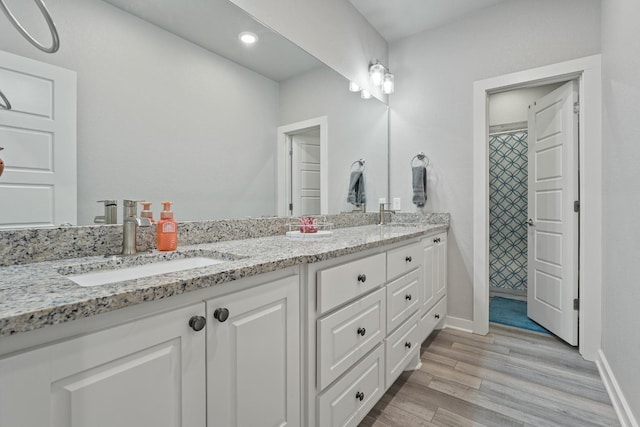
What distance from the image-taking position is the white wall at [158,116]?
104 centimetres

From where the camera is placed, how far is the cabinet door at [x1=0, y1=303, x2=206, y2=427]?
488mm

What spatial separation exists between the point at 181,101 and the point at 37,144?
1.76ft

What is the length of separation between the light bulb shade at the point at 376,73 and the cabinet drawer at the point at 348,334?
1.94 m

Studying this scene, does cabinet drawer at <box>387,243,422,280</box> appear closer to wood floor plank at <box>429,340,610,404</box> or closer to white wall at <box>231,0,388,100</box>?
wood floor plank at <box>429,340,610,404</box>

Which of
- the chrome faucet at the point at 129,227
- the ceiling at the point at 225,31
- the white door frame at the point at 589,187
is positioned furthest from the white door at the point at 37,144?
the white door frame at the point at 589,187

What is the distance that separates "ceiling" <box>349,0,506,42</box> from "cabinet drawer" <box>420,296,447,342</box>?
2.28 m

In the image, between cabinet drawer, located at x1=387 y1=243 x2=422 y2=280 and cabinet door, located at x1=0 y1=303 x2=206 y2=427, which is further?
cabinet drawer, located at x1=387 y1=243 x2=422 y2=280

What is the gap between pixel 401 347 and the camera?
1.65 metres

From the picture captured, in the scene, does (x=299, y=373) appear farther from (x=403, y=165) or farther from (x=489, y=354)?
(x=403, y=165)

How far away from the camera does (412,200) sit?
8.84 ft

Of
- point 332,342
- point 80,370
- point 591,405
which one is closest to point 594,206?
point 591,405

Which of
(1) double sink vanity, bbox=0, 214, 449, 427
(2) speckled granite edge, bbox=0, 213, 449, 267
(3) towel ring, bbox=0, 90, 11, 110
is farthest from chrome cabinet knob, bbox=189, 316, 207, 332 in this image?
(3) towel ring, bbox=0, 90, 11, 110

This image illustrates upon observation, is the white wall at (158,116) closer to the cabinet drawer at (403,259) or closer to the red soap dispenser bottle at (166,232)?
the red soap dispenser bottle at (166,232)

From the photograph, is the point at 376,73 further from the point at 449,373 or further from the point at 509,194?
the point at 449,373
